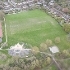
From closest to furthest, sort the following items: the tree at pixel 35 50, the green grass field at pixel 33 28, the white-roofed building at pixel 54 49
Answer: the tree at pixel 35 50, the white-roofed building at pixel 54 49, the green grass field at pixel 33 28

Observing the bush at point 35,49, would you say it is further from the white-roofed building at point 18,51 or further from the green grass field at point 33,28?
the green grass field at point 33,28

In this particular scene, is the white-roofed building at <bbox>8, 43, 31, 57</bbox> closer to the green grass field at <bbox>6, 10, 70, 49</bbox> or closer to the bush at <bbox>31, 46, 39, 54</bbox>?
the bush at <bbox>31, 46, 39, 54</bbox>

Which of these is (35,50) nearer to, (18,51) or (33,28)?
(18,51)

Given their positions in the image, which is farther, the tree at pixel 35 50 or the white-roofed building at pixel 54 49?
the white-roofed building at pixel 54 49

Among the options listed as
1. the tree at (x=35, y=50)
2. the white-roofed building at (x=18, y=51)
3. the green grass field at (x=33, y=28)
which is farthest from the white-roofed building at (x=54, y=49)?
the white-roofed building at (x=18, y=51)

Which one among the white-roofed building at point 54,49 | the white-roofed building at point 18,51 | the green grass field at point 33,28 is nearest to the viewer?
the white-roofed building at point 18,51

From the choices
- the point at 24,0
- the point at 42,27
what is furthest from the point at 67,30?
the point at 24,0

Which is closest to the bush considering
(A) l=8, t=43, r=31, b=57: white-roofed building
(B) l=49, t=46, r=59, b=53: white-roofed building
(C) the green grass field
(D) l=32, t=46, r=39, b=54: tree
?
(D) l=32, t=46, r=39, b=54: tree

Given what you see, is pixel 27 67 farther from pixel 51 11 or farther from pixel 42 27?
pixel 51 11
